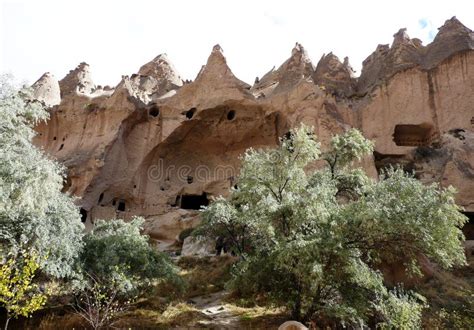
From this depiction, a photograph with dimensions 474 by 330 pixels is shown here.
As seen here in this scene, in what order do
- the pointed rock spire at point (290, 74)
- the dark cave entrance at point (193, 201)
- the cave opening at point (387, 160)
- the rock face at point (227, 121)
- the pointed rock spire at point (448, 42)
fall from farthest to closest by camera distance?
the dark cave entrance at point (193, 201) < the pointed rock spire at point (290, 74) < the pointed rock spire at point (448, 42) < the rock face at point (227, 121) < the cave opening at point (387, 160)

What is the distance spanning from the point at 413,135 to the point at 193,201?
42.8 ft

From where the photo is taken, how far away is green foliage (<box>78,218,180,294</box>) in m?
10.6

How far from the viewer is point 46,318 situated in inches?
448

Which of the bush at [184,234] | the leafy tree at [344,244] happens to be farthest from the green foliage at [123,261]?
the bush at [184,234]

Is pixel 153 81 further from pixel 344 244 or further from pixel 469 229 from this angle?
pixel 344 244

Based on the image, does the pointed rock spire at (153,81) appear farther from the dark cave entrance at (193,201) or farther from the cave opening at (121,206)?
the dark cave entrance at (193,201)

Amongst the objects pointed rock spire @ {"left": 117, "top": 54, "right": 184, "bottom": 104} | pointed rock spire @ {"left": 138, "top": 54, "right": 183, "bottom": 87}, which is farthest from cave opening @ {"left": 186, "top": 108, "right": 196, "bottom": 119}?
pointed rock spire @ {"left": 138, "top": 54, "right": 183, "bottom": 87}

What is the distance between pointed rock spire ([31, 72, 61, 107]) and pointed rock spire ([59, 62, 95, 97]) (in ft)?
2.34

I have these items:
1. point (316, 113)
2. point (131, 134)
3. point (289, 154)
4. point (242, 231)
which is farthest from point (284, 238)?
point (131, 134)

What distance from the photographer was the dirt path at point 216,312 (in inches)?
405

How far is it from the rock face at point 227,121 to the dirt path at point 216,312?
756 cm

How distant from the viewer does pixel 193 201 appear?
25.0 meters

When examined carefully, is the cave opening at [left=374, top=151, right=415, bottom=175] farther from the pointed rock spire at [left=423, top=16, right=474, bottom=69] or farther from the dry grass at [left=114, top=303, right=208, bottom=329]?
the dry grass at [left=114, top=303, right=208, bottom=329]

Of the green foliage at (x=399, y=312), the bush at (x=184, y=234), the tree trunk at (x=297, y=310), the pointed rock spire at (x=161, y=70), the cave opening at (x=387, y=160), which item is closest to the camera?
the green foliage at (x=399, y=312)
